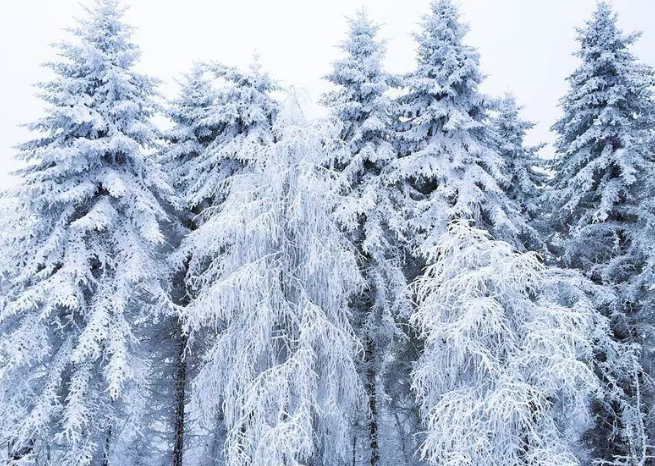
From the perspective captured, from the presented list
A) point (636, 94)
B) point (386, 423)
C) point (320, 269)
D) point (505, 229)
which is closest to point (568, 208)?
point (505, 229)

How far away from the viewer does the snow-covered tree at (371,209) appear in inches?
519

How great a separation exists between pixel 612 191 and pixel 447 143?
4751mm

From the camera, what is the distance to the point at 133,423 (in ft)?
36.8

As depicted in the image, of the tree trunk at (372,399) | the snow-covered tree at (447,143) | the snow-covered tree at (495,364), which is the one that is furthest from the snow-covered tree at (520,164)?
the tree trunk at (372,399)

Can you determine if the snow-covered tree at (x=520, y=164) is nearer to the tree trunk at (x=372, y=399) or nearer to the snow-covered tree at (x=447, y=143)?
the snow-covered tree at (x=447, y=143)

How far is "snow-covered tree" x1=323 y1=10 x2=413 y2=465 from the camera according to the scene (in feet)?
43.3

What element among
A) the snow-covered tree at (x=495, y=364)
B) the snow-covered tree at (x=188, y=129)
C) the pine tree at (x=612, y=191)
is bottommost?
the snow-covered tree at (x=495, y=364)

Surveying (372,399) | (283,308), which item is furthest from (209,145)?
(372,399)

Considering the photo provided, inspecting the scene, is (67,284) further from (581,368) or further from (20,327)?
(581,368)

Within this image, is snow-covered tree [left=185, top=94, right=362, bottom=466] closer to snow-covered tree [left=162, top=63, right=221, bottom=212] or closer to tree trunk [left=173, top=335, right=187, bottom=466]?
tree trunk [left=173, top=335, right=187, bottom=466]

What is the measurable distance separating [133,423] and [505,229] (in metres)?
11.1

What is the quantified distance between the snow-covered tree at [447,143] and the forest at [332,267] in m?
0.08

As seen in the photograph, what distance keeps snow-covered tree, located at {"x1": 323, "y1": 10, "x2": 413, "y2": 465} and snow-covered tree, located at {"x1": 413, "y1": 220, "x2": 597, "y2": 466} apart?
9.62 feet

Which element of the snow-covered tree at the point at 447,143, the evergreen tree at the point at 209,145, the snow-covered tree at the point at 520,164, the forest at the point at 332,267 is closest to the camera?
the forest at the point at 332,267
